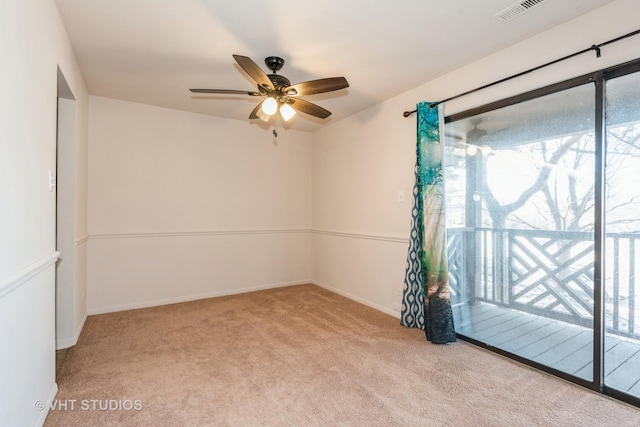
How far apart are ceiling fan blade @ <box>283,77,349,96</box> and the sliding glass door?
4.08 ft

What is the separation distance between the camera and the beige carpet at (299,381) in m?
1.76

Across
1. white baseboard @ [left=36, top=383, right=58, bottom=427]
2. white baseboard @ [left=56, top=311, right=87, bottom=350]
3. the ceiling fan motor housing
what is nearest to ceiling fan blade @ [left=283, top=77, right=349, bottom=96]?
the ceiling fan motor housing

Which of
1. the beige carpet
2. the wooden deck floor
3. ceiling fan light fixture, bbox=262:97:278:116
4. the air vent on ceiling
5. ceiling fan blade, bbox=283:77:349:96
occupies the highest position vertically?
the air vent on ceiling

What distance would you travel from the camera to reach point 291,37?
90.6 inches

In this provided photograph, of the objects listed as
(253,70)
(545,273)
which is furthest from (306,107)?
(545,273)

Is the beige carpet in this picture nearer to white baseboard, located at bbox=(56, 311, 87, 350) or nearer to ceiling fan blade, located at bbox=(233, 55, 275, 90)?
white baseboard, located at bbox=(56, 311, 87, 350)

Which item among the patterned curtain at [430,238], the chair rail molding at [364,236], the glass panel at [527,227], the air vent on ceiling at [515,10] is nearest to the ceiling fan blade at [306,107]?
the patterned curtain at [430,238]

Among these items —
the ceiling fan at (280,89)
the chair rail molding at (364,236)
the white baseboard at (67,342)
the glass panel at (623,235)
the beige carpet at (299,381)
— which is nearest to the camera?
the beige carpet at (299,381)

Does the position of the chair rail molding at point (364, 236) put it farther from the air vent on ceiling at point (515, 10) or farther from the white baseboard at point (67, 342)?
the white baseboard at point (67, 342)

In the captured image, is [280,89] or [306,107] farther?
[306,107]

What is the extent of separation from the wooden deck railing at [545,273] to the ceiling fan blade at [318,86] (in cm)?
168

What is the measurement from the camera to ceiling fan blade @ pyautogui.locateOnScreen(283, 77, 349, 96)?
7.58 feet

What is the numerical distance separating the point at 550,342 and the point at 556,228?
85 cm

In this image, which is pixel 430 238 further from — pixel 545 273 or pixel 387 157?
pixel 387 157
